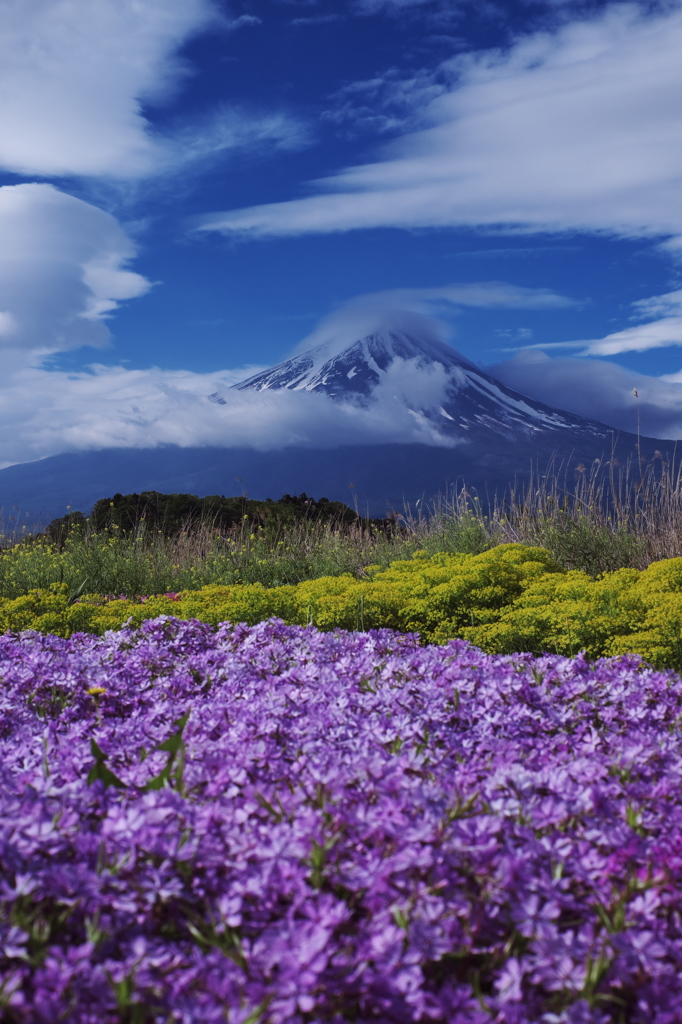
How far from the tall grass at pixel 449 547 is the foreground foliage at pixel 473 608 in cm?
232

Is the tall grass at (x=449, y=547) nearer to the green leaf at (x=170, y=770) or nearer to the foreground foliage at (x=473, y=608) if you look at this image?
the foreground foliage at (x=473, y=608)

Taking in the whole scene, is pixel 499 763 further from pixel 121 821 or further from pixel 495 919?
pixel 121 821

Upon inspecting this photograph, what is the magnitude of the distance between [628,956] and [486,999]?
283 mm

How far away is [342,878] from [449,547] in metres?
7.57

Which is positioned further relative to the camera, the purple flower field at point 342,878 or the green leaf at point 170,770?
the green leaf at point 170,770

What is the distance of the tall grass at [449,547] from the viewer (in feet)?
27.1

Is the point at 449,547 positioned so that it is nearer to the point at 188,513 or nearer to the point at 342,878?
the point at 342,878

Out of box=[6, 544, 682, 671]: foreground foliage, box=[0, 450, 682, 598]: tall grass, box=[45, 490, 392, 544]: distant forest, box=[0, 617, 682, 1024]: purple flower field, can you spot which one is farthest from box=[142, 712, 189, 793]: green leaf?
box=[45, 490, 392, 544]: distant forest

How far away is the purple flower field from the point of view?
1236 mm

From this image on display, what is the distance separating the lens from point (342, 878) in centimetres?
135

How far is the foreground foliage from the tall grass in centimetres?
232

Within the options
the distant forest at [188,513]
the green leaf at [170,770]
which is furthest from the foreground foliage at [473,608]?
the distant forest at [188,513]

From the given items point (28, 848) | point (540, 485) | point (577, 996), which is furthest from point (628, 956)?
point (540, 485)

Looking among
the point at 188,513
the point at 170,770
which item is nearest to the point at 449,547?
the point at 170,770
